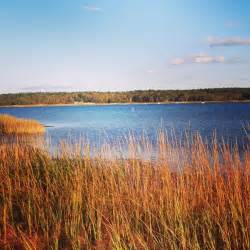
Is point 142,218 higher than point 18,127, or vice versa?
Answer: point 142,218

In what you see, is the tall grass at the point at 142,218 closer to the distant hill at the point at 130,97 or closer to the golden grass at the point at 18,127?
the golden grass at the point at 18,127

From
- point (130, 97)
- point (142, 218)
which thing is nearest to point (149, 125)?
point (142, 218)

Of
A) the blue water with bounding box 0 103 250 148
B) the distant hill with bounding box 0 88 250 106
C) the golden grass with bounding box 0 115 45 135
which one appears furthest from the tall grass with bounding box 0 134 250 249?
the distant hill with bounding box 0 88 250 106

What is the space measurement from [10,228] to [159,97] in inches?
5419

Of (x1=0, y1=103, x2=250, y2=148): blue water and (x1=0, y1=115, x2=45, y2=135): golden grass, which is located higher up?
(x1=0, y1=115, x2=45, y2=135): golden grass

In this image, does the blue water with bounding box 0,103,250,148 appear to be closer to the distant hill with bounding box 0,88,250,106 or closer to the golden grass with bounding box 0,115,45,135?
the golden grass with bounding box 0,115,45,135

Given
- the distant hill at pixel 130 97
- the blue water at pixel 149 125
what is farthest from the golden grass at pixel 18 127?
the distant hill at pixel 130 97

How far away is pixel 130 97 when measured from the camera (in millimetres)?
150625

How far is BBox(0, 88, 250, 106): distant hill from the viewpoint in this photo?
405 feet

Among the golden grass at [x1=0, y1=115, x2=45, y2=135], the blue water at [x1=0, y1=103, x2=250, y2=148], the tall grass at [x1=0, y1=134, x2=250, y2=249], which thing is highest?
the tall grass at [x1=0, y1=134, x2=250, y2=249]

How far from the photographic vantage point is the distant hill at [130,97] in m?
124

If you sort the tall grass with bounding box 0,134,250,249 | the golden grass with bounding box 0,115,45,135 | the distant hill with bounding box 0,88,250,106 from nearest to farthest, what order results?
1. the tall grass with bounding box 0,134,250,249
2. the golden grass with bounding box 0,115,45,135
3. the distant hill with bounding box 0,88,250,106

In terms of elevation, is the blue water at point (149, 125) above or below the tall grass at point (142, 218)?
below

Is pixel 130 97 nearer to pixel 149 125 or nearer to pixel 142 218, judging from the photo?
pixel 149 125
